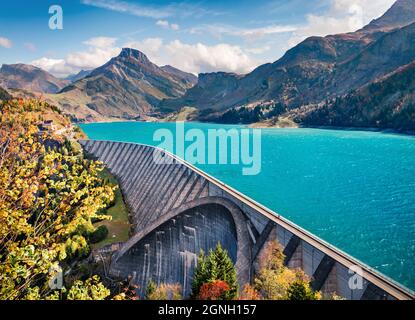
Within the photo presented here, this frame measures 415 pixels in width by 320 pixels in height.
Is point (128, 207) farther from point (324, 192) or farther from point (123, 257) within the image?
point (324, 192)

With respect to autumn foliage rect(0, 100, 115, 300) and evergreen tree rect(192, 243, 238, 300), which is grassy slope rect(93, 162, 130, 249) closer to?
evergreen tree rect(192, 243, 238, 300)

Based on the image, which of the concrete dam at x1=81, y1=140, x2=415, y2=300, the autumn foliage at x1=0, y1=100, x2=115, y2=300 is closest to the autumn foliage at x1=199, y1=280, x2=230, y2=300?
the concrete dam at x1=81, y1=140, x2=415, y2=300

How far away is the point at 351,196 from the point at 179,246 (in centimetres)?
4817

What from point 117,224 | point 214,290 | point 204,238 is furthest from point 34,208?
point 117,224

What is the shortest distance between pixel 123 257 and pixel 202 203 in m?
16.5

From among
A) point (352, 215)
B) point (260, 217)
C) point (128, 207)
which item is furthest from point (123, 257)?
point (352, 215)

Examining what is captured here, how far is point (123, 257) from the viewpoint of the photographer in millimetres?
56250

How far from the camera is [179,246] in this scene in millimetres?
52656

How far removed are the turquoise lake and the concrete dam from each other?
20.3 meters

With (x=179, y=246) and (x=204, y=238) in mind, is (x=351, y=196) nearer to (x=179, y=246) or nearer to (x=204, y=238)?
(x=204, y=238)

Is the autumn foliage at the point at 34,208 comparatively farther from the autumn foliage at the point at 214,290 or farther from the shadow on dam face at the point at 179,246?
the shadow on dam face at the point at 179,246

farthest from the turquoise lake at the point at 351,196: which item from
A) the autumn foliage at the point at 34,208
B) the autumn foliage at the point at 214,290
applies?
the autumn foliage at the point at 34,208

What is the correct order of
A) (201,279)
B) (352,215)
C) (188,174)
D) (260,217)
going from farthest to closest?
1. (188,174)
2. (352,215)
3. (260,217)
4. (201,279)
